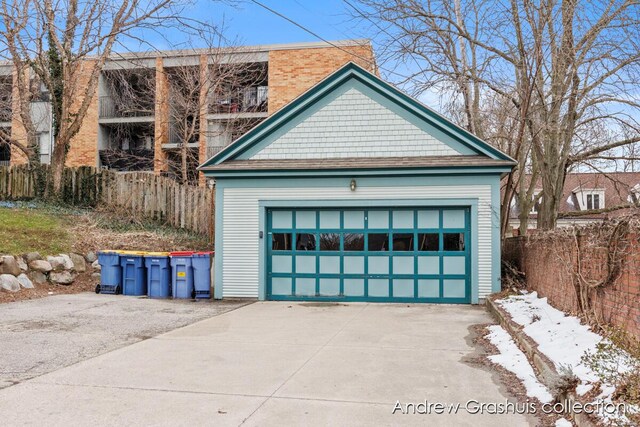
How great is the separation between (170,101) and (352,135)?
16.9 metres

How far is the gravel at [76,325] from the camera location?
7031 millimetres

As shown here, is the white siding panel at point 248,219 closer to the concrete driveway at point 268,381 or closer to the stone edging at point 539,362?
the concrete driveway at point 268,381

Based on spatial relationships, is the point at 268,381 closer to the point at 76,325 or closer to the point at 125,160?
the point at 76,325

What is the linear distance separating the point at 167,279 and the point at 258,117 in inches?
699

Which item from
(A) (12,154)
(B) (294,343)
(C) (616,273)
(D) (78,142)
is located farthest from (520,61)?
(A) (12,154)

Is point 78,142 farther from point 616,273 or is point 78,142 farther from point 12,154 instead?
point 616,273

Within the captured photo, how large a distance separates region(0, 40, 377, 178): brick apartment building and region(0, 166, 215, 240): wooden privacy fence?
720 centimetres

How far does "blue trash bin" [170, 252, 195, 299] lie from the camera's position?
44.3 ft

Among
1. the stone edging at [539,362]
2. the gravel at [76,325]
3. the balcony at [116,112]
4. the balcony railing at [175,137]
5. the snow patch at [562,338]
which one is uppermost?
the balcony at [116,112]

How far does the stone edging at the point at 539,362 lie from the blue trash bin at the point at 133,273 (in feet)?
28.9

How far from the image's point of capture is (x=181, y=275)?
1355 centimetres

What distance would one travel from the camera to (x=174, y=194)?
19.5 metres

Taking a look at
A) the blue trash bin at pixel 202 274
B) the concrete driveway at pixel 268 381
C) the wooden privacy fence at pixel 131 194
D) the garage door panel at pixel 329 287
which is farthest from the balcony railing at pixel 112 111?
the concrete driveway at pixel 268 381

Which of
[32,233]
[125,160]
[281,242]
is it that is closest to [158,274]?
[281,242]
